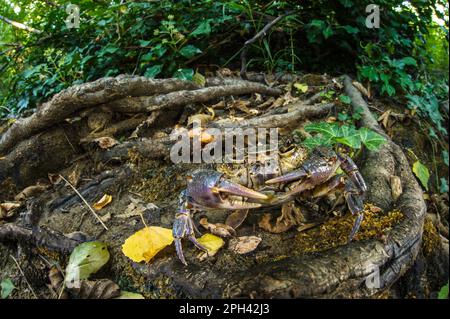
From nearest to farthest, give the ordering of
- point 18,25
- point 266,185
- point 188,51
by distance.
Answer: point 266,185 → point 188,51 → point 18,25

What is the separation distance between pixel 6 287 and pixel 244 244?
1.54 metres

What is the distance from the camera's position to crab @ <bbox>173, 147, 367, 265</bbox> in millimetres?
1619

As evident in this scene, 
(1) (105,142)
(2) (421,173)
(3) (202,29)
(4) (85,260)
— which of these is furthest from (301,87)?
(4) (85,260)

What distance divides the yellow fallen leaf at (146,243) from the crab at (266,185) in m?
0.15

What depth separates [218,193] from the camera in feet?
5.28

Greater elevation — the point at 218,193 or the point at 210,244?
the point at 218,193

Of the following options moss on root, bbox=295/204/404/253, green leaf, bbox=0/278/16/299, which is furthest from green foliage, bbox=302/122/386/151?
green leaf, bbox=0/278/16/299

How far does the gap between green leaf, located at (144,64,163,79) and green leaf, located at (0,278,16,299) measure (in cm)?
226

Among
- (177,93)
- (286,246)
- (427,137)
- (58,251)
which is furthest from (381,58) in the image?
(58,251)

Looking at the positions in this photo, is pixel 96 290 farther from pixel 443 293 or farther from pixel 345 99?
pixel 345 99

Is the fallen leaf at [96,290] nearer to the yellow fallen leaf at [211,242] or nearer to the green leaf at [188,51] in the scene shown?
the yellow fallen leaf at [211,242]

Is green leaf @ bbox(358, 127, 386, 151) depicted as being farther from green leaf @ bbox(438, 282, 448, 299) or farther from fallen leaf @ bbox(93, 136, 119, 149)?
fallen leaf @ bbox(93, 136, 119, 149)

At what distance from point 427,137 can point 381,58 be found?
1.01m

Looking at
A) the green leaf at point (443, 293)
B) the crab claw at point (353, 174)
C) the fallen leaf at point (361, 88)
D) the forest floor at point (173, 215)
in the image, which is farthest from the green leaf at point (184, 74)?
the green leaf at point (443, 293)
